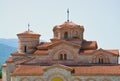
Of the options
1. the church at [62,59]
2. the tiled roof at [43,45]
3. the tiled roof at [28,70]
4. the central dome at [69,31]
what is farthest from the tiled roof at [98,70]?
the central dome at [69,31]

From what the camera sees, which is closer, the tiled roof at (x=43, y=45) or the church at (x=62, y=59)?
the church at (x=62, y=59)

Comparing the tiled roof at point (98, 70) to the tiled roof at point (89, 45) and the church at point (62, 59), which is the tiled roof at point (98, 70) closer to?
the church at point (62, 59)

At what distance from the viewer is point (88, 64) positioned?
48.0m

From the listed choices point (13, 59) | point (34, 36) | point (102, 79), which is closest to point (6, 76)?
point (13, 59)

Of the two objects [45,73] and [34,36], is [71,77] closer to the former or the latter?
[45,73]

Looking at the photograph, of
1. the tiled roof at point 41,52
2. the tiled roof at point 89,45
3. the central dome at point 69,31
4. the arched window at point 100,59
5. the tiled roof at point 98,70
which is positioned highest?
the central dome at point 69,31

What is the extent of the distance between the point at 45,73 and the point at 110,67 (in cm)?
724

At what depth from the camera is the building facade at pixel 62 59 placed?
4512 centimetres

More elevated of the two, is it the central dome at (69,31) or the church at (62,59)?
the central dome at (69,31)

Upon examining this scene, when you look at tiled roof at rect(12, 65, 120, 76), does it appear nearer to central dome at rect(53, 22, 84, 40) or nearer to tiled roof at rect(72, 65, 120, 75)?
tiled roof at rect(72, 65, 120, 75)

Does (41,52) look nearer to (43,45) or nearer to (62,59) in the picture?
(43,45)

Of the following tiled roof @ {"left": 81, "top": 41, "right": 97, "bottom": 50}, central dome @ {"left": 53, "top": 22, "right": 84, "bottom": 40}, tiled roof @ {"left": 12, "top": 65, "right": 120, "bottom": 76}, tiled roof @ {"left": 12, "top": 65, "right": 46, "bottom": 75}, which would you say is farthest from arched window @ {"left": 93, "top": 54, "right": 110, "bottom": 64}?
tiled roof @ {"left": 12, "top": 65, "right": 46, "bottom": 75}

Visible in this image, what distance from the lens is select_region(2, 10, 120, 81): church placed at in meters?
45.1

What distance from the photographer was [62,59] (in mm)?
49219
